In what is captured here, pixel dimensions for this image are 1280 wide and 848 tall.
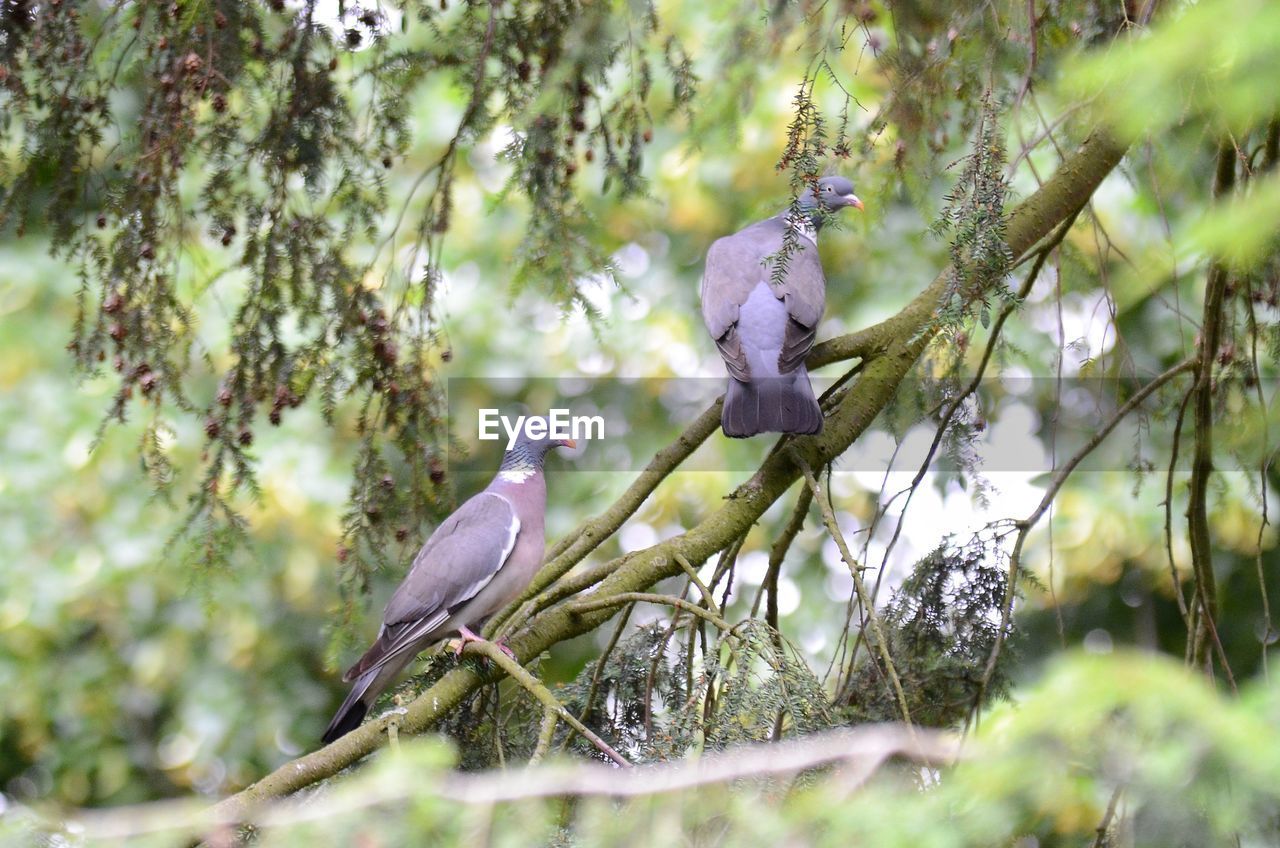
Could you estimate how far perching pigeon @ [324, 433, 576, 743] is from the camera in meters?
3.36

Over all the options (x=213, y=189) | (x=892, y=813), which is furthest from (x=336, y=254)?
(x=892, y=813)

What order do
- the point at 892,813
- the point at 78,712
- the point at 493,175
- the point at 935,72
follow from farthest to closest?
1. the point at 493,175
2. the point at 78,712
3. the point at 935,72
4. the point at 892,813

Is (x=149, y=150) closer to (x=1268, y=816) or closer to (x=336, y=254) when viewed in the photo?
(x=336, y=254)

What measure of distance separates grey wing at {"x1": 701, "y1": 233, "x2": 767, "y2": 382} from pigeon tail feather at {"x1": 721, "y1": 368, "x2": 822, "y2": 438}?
0.05 metres

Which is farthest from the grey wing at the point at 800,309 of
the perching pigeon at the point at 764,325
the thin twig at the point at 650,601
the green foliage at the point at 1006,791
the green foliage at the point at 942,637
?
the green foliage at the point at 1006,791

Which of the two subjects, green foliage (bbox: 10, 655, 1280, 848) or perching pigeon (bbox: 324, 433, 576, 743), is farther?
perching pigeon (bbox: 324, 433, 576, 743)

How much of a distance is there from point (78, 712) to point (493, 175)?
2838 millimetres

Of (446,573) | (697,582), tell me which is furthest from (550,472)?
(697,582)

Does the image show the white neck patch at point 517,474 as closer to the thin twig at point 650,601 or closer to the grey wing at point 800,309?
the grey wing at point 800,309

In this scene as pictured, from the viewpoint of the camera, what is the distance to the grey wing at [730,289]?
3.20 m

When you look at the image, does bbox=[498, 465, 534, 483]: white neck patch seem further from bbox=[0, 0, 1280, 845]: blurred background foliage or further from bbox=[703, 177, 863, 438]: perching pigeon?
bbox=[703, 177, 863, 438]: perching pigeon

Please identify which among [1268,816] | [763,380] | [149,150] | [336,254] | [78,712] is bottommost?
[78,712]

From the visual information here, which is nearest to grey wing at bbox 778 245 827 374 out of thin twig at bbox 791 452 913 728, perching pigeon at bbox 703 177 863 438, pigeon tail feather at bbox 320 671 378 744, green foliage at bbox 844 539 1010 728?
perching pigeon at bbox 703 177 863 438

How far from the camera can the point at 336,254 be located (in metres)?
3.00
